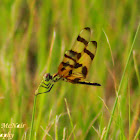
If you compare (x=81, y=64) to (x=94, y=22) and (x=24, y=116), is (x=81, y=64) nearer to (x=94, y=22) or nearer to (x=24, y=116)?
(x=24, y=116)

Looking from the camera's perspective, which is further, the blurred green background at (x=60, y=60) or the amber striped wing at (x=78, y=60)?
the blurred green background at (x=60, y=60)

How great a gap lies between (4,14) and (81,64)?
3.82ft

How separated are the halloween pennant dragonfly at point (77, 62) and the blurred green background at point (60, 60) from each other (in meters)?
0.30

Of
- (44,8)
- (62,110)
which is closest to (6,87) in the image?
(62,110)

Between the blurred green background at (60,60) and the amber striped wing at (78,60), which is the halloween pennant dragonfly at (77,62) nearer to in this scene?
the amber striped wing at (78,60)

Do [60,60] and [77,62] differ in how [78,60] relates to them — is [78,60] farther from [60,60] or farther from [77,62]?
[60,60]

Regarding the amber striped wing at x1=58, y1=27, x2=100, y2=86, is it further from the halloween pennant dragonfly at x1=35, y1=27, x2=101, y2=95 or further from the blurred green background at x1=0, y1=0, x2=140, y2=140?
the blurred green background at x1=0, y1=0, x2=140, y2=140

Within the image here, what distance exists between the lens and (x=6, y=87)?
1.44m

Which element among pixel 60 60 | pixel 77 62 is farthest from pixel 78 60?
pixel 60 60

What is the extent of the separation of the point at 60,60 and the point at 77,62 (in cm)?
60

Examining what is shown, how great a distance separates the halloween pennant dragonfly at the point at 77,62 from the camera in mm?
870

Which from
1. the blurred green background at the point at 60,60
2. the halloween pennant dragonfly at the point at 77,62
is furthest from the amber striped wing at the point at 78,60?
the blurred green background at the point at 60,60

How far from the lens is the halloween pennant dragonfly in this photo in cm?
87

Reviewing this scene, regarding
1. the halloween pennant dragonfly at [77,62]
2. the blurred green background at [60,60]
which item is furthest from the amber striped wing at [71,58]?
the blurred green background at [60,60]
